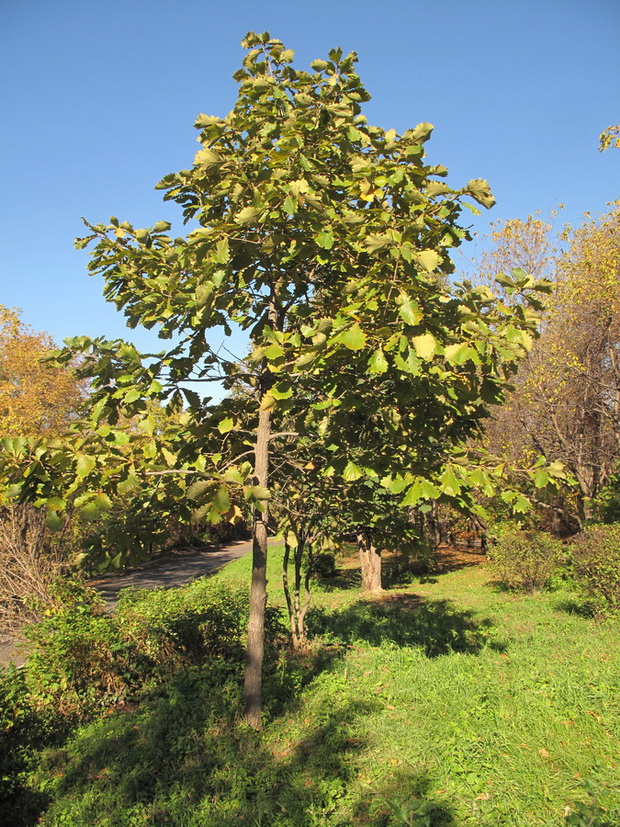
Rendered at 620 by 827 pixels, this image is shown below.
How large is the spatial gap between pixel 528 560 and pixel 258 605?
25.1 ft

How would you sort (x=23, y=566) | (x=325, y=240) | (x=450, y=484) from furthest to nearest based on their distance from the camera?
(x=23, y=566) → (x=325, y=240) → (x=450, y=484)

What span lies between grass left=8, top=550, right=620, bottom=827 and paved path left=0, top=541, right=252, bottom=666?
26.1 feet

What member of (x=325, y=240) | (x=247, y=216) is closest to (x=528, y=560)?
(x=325, y=240)

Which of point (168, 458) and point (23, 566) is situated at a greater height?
point (168, 458)

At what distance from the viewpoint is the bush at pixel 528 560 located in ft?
34.1

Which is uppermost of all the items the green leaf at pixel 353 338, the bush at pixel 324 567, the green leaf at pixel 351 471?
the green leaf at pixel 353 338

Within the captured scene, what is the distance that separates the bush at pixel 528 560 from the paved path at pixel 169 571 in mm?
8399

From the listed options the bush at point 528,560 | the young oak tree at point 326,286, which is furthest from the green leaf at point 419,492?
the bush at point 528,560

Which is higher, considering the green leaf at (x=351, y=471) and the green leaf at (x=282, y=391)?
the green leaf at (x=282, y=391)

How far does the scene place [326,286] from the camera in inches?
194

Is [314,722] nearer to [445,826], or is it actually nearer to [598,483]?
[445,826]

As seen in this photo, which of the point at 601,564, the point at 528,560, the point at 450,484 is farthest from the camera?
the point at 528,560

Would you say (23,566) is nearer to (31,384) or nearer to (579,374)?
(31,384)

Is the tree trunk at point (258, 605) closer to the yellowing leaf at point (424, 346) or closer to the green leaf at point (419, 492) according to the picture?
the green leaf at point (419, 492)
